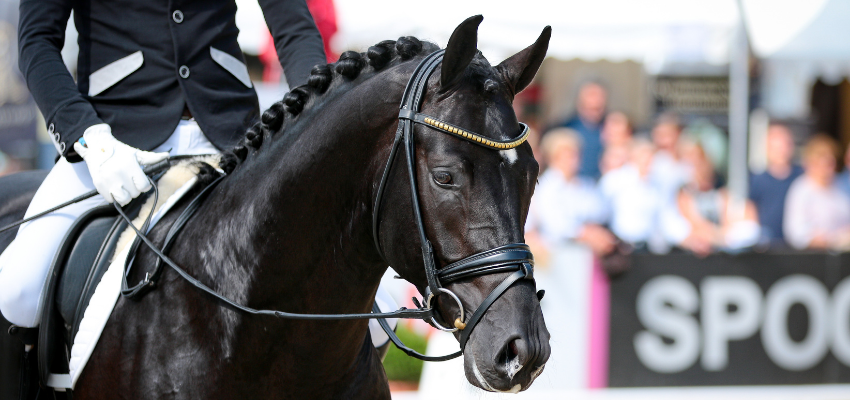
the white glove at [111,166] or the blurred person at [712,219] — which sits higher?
the white glove at [111,166]

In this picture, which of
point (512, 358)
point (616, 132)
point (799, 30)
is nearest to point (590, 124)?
point (616, 132)

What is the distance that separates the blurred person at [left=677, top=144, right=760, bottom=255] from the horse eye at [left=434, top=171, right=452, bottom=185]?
18.6ft

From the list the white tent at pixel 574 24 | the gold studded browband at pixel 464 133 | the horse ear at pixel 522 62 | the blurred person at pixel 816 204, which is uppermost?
the white tent at pixel 574 24

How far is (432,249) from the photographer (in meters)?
1.89

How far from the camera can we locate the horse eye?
73.7 inches

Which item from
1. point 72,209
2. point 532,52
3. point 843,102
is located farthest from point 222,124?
point 843,102

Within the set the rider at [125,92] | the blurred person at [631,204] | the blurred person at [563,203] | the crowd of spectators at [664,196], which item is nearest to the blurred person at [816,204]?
the crowd of spectators at [664,196]

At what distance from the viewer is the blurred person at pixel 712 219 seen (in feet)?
23.9

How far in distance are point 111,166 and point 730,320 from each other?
598cm

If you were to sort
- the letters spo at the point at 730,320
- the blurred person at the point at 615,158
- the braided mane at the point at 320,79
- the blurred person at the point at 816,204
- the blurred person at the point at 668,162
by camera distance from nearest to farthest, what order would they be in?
the braided mane at the point at 320,79 < the letters spo at the point at 730,320 < the blurred person at the point at 615,158 < the blurred person at the point at 668,162 < the blurred person at the point at 816,204

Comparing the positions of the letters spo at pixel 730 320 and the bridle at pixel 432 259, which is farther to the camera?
the letters spo at pixel 730 320

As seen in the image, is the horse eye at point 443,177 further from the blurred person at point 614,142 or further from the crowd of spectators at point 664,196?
the blurred person at point 614,142

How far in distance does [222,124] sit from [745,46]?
27.3ft

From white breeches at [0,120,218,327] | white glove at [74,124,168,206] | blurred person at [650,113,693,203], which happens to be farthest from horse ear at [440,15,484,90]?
blurred person at [650,113,693,203]
